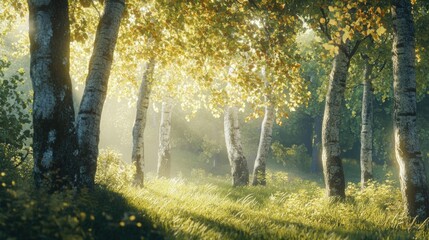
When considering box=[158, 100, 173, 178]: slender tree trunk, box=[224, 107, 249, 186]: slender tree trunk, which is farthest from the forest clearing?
box=[158, 100, 173, 178]: slender tree trunk

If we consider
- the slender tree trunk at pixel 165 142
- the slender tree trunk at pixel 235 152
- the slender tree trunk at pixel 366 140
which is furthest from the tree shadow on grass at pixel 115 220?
the slender tree trunk at pixel 366 140

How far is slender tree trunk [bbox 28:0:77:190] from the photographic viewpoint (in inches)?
210

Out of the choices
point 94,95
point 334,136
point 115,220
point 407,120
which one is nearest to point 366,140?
point 334,136

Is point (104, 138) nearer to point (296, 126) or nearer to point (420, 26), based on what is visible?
point (296, 126)

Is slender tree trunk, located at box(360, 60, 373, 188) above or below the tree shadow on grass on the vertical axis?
above

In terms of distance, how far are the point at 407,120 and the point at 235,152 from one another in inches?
331

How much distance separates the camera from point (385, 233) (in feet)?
20.6

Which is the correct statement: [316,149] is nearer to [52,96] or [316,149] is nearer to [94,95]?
[94,95]

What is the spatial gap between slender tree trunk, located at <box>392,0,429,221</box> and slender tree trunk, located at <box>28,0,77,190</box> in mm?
6472

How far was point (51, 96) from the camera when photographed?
5398 mm

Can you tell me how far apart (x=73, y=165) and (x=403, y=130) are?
653 centimetres

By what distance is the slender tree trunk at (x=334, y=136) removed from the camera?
10.0 meters

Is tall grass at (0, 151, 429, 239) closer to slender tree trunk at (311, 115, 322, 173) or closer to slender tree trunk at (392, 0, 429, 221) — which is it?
slender tree trunk at (392, 0, 429, 221)

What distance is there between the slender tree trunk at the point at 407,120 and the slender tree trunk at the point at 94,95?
5.99 m
